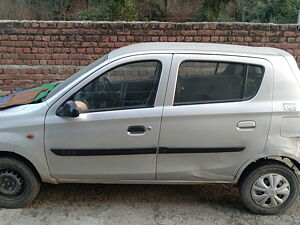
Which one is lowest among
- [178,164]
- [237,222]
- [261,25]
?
[237,222]

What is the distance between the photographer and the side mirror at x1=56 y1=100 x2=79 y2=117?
2609mm

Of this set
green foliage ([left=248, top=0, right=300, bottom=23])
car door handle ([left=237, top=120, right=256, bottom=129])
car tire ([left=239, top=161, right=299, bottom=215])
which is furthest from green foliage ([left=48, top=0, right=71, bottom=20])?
car tire ([left=239, top=161, right=299, bottom=215])

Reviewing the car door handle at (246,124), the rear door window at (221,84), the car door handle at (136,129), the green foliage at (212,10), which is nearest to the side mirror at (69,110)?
the car door handle at (136,129)

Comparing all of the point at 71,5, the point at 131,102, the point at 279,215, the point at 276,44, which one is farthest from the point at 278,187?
the point at 71,5

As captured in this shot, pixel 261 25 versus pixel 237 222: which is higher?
pixel 261 25

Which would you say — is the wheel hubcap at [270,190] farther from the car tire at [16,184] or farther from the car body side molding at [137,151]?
the car tire at [16,184]

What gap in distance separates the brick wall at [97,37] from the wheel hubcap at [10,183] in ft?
9.74

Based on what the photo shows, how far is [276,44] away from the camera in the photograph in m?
5.28

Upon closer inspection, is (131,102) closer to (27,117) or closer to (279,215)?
(27,117)

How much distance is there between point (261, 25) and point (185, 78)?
10.5 ft

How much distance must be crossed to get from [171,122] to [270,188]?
1.20 meters

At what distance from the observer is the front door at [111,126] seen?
267 cm

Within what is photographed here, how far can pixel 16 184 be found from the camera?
2893mm

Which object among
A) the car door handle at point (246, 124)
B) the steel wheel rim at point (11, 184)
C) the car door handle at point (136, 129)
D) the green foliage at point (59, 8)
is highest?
the green foliage at point (59, 8)
